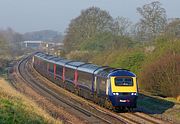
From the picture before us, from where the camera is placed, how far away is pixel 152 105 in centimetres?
2875

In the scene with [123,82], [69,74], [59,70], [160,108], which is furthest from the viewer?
[59,70]

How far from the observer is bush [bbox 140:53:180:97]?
1331 inches

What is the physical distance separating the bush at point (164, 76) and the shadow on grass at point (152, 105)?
283 cm

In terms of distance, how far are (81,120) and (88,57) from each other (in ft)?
177

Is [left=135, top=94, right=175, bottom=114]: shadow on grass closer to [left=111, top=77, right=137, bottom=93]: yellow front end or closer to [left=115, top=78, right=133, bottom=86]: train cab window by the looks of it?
[left=111, top=77, right=137, bottom=93]: yellow front end

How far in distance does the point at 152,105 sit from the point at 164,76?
21.7 feet

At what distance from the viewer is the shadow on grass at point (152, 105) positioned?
26.2 metres

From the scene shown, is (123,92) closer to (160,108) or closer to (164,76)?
(160,108)

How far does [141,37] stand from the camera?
218ft

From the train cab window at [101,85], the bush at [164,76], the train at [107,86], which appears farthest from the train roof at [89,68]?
the bush at [164,76]

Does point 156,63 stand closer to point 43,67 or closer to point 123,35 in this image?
point 43,67

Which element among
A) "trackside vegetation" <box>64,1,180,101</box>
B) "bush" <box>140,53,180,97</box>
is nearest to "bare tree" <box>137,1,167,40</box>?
"trackside vegetation" <box>64,1,180,101</box>

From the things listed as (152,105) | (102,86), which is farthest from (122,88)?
(152,105)

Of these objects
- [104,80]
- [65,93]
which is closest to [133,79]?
[104,80]
